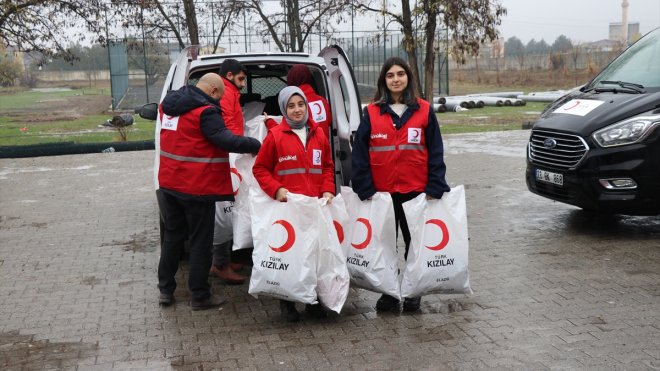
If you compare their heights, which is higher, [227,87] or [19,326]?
[227,87]

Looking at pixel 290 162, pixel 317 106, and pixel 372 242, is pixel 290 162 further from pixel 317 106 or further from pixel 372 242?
pixel 317 106

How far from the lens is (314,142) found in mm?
5465

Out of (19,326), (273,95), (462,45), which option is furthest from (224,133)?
(462,45)

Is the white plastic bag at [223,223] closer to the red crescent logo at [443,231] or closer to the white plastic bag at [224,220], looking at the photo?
the white plastic bag at [224,220]

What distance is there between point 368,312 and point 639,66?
4577 millimetres

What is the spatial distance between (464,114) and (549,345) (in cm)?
2249

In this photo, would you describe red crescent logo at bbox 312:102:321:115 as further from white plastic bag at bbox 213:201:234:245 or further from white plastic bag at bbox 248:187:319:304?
white plastic bag at bbox 248:187:319:304

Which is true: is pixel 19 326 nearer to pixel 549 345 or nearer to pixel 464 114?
pixel 549 345

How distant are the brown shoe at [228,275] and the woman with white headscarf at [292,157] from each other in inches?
44.2

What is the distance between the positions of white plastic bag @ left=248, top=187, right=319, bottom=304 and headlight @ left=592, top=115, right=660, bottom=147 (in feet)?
11.4

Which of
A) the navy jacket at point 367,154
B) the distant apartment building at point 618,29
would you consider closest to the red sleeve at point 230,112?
the navy jacket at point 367,154

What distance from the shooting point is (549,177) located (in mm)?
7883

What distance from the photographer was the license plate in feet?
25.3

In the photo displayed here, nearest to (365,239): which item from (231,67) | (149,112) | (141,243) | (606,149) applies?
(231,67)
